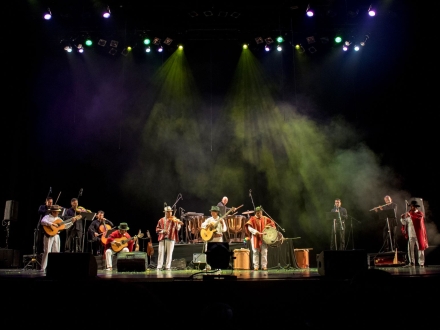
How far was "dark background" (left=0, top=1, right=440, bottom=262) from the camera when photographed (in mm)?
14820

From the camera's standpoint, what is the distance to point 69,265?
615cm

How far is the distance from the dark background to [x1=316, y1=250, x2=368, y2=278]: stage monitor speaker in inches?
342

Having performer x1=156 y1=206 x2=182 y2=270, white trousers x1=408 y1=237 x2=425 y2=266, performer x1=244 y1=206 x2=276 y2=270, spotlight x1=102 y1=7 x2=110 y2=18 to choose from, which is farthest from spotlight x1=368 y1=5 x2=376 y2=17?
performer x1=156 y1=206 x2=182 y2=270

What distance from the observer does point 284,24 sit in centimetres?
1530

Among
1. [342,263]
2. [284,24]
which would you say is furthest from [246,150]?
[342,263]

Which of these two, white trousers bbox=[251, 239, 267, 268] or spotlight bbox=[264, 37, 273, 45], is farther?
spotlight bbox=[264, 37, 273, 45]

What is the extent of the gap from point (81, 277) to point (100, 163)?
35.3 feet

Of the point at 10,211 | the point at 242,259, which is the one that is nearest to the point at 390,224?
the point at 242,259

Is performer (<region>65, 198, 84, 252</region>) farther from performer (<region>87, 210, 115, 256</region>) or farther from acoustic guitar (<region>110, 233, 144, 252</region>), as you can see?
acoustic guitar (<region>110, 233, 144, 252</region>)

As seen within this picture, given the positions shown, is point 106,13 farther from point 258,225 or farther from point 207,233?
point 258,225

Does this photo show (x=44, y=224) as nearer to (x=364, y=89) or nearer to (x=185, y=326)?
(x=185, y=326)

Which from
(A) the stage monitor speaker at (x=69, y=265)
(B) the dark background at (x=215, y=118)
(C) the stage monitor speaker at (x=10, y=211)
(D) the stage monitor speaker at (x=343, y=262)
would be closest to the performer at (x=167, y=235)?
(B) the dark background at (x=215, y=118)

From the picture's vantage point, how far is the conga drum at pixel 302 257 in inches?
520

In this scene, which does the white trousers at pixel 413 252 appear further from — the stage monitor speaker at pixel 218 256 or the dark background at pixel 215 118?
the stage monitor speaker at pixel 218 256
